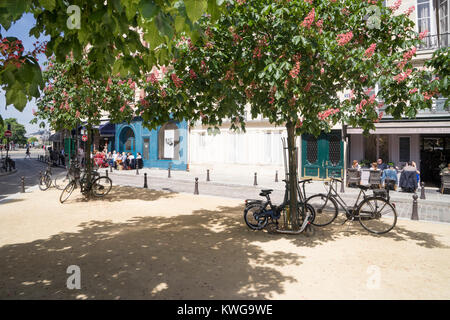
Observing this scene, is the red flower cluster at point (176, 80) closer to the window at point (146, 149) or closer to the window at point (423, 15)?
the window at point (423, 15)

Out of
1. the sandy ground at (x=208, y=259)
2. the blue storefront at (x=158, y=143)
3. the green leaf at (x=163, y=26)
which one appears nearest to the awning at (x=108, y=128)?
the blue storefront at (x=158, y=143)

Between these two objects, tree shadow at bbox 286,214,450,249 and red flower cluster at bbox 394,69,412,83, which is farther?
tree shadow at bbox 286,214,450,249

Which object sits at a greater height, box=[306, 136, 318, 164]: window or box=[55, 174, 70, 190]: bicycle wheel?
box=[306, 136, 318, 164]: window

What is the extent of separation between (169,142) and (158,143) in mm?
1193

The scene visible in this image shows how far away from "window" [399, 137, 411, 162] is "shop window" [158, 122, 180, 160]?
16183mm

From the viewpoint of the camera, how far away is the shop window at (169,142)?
25.0 metres

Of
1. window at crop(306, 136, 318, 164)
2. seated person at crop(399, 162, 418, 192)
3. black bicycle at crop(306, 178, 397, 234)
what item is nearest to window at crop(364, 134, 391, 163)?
window at crop(306, 136, 318, 164)

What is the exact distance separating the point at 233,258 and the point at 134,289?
1.84 meters

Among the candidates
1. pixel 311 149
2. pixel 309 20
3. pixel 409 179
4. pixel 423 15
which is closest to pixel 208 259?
pixel 309 20

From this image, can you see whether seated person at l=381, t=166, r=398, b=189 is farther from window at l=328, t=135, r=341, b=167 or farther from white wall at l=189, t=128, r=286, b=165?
white wall at l=189, t=128, r=286, b=165

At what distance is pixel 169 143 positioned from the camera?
25531mm

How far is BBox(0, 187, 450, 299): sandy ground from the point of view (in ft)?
13.3

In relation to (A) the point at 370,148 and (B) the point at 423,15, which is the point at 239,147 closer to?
(A) the point at 370,148
